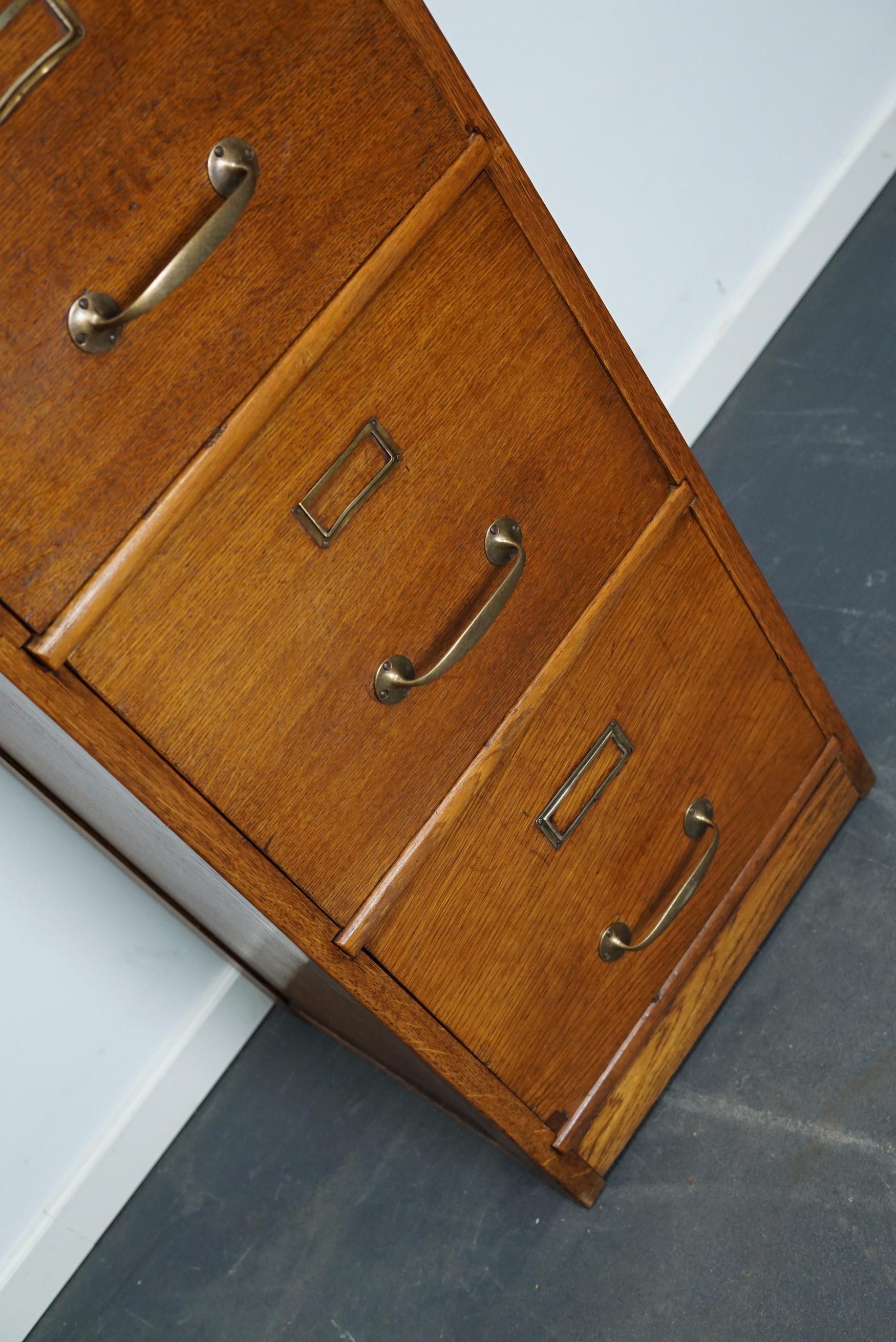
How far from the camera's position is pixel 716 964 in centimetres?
111

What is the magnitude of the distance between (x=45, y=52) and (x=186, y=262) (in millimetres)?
112

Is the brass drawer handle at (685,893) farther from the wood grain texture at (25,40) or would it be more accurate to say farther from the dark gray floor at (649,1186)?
the wood grain texture at (25,40)

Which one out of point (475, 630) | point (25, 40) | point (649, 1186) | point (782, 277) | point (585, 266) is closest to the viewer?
point (25, 40)

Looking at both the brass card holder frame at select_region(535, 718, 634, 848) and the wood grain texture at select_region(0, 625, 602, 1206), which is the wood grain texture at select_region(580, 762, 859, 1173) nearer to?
the wood grain texture at select_region(0, 625, 602, 1206)

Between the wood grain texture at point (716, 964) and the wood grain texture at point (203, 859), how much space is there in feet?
0.19

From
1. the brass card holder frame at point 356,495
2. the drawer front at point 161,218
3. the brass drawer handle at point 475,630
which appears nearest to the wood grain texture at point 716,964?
the brass drawer handle at point 475,630

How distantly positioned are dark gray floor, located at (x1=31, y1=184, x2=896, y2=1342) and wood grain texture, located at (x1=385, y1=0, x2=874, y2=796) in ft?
0.71

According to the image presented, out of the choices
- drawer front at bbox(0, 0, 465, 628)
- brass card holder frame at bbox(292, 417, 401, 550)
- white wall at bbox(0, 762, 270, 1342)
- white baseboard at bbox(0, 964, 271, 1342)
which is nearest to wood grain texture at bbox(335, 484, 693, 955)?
brass card holder frame at bbox(292, 417, 401, 550)

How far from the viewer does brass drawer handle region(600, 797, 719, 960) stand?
3.22 ft

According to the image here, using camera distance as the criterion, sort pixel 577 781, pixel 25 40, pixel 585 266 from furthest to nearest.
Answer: pixel 585 266, pixel 577 781, pixel 25 40

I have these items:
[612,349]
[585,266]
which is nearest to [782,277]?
[585,266]

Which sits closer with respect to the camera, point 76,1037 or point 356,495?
point 356,495

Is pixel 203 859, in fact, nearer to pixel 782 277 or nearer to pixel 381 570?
pixel 381 570

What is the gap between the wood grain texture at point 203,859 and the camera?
26.2 inches
